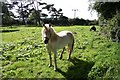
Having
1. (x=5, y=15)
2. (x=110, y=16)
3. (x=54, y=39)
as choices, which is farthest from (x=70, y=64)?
(x=5, y=15)

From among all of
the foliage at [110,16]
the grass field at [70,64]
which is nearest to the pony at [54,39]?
the grass field at [70,64]

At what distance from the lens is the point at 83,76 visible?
8.47m

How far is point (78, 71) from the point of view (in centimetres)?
899

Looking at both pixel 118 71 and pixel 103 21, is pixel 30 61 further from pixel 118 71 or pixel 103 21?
pixel 103 21

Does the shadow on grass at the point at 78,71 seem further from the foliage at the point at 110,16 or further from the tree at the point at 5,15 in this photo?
the tree at the point at 5,15

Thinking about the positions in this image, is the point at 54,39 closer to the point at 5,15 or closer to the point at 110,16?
the point at 110,16

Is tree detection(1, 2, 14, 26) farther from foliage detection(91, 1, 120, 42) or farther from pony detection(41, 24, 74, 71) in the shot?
pony detection(41, 24, 74, 71)

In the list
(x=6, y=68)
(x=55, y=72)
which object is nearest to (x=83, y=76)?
(x=55, y=72)

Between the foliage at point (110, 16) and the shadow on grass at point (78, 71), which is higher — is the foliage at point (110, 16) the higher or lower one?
the higher one

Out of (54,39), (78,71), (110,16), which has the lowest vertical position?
(78,71)

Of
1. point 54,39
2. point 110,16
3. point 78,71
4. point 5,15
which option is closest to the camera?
point 78,71

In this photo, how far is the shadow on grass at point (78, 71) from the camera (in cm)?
854

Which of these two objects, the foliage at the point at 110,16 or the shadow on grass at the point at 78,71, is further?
the foliage at the point at 110,16

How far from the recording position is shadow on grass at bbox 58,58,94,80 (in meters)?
8.54
